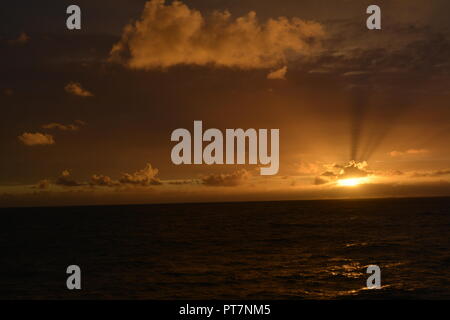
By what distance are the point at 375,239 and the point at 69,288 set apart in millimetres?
38447

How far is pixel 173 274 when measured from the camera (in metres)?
29.7

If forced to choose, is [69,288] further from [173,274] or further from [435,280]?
[435,280]

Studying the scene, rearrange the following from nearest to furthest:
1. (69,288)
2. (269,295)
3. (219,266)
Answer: (269,295)
(69,288)
(219,266)

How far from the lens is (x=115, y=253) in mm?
43594

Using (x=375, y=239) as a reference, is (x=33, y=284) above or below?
below

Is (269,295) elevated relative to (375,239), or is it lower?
lower
